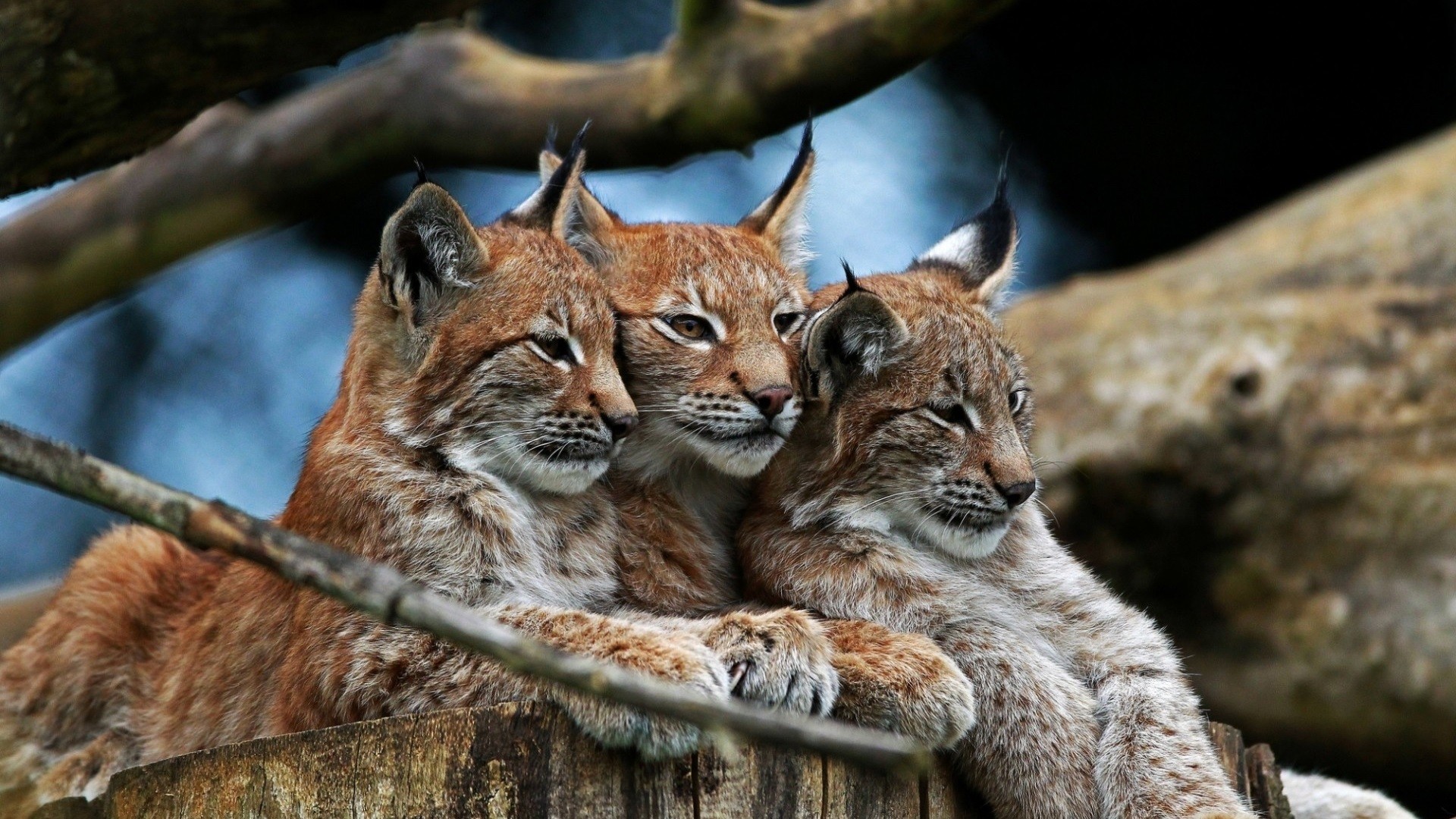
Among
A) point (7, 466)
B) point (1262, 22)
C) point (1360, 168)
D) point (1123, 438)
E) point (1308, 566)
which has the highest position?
point (1262, 22)

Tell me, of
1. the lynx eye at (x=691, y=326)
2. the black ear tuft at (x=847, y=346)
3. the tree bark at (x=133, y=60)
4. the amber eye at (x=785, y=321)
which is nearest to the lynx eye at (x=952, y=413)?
the black ear tuft at (x=847, y=346)

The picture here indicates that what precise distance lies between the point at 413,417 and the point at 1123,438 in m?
6.00

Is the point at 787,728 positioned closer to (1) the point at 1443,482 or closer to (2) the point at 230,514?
(2) the point at 230,514

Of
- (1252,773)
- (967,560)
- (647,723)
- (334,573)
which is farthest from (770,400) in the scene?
(334,573)

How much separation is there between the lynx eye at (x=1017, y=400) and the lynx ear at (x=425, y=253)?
81.1 inches

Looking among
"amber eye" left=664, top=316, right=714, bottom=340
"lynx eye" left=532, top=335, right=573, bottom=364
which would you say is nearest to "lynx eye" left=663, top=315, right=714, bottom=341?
"amber eye" left=664, top=316, right=714, bottom=340

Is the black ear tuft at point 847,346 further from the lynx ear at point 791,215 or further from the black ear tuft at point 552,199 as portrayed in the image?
the black ear tuft at point 552,199

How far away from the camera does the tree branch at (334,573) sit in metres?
2.34

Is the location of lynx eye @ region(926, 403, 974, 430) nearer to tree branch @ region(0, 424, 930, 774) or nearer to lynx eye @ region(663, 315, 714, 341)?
lynx eye @ region(663, 315, 714, 341)

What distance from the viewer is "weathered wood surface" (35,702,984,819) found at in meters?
3.97

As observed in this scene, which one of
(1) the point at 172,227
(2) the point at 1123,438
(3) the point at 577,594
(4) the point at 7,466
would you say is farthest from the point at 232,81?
(2) the point at 1123,438

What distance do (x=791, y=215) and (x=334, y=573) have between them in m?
4.25

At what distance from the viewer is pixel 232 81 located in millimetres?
4758

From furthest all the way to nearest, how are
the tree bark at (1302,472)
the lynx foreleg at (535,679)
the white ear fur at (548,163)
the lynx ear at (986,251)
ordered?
the tree bark at (1302,472) → the lynx ear at (986,251) → the white ear fur at (548,163) → the lynx foreleg at (535,679)
